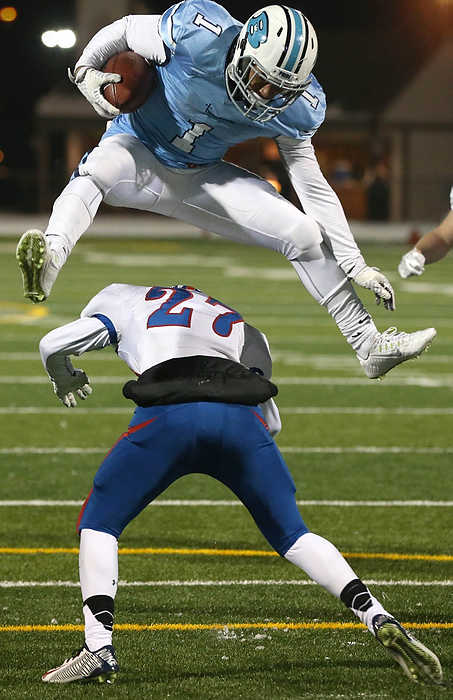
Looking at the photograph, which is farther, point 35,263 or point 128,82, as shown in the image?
point 128,82

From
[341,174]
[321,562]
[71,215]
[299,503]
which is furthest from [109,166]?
[341,174]

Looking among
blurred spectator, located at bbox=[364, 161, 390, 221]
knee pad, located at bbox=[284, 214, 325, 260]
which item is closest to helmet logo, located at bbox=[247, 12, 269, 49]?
knee pad, located at bbox=[284, 214, 325, 260]

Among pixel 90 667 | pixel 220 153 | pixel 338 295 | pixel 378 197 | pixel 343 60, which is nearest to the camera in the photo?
pixel 90 667

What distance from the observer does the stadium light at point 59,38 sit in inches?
233

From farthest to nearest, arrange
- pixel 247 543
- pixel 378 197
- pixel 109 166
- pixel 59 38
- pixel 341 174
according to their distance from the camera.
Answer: pixel 341 174
pixel 378 197
pixel 247 543
pixel 59 38
pixel 109 166

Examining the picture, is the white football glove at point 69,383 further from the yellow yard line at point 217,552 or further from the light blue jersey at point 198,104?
the yellow yard line at point 217,552

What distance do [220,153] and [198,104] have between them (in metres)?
0.32

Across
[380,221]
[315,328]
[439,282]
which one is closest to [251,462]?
[315,328]

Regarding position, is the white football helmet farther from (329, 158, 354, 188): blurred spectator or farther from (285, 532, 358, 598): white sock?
(329, 158, 354, 188): blurred spectator

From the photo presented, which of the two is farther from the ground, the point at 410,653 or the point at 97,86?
the point at 97,86

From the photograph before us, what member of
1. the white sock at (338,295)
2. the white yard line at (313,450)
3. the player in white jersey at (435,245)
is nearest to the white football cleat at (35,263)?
the white sock at (338,295)

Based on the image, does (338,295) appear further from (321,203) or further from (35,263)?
(35,263)

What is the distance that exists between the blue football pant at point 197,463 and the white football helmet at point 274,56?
1.30 meters

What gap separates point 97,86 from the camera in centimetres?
532
